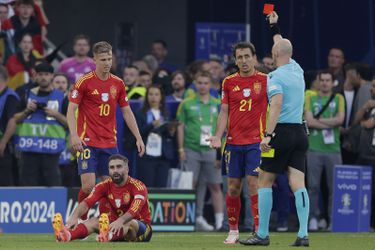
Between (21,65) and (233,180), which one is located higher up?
(21,65)

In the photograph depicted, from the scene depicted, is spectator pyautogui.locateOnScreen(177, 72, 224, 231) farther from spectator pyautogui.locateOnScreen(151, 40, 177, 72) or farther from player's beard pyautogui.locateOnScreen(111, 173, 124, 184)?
player's beard pyautogui.locateOnScreen(111, 173, 124, 184)

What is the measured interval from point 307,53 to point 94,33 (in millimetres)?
3823

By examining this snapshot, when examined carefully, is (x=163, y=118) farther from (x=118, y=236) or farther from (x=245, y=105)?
(x=118, y=236)

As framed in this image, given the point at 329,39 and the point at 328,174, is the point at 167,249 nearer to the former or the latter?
the point at 328,174

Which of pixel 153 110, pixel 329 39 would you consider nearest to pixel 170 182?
pixel 153 110

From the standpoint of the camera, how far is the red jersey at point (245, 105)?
50.9 feet

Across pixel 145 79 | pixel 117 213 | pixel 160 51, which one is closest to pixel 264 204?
pixel 117 213

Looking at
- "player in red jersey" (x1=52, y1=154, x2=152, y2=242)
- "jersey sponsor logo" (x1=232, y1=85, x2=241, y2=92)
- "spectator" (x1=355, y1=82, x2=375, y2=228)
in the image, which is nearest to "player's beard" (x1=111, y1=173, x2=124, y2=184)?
"player in red jersey" (x1=52, y1=154, x2=152, y2=242)

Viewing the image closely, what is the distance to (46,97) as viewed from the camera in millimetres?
18969

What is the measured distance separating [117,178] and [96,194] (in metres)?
0.33

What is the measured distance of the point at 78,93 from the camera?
15.7m

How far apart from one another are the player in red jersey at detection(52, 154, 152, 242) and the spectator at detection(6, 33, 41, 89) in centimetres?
557

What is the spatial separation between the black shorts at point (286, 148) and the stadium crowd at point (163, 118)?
→ 17.3 feet

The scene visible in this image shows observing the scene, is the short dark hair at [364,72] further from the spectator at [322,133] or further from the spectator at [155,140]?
the spectator at [155,140]
